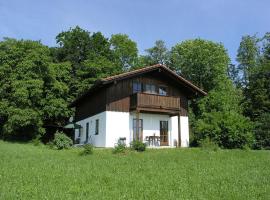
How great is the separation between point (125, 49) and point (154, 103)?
25514 mm

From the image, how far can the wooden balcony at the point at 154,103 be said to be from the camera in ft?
94.8

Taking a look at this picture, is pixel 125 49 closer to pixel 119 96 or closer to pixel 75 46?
pixel 75 46

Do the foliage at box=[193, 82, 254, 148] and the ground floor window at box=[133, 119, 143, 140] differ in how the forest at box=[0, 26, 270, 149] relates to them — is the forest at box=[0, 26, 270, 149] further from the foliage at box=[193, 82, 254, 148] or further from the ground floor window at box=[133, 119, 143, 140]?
the ground floor window at box=[133, 119, 143, 140]

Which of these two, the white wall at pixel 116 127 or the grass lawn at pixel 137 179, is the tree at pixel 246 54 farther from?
the grass lawn at pixel 137 179

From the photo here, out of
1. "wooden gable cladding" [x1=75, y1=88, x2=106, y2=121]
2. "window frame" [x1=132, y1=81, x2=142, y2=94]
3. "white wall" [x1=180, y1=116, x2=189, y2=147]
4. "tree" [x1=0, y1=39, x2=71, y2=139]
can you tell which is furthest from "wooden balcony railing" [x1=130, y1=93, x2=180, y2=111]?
"tree" [x1=0, y1=39, x2=71, y2=139]

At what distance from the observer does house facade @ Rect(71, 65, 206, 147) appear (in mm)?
29156

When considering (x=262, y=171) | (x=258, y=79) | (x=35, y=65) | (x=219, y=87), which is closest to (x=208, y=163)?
(x=262, y=171)

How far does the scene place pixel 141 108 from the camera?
1136 inches

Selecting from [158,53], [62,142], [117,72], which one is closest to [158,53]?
[158,53]

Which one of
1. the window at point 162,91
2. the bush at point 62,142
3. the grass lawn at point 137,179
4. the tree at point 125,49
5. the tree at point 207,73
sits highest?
the tree at point 125,49

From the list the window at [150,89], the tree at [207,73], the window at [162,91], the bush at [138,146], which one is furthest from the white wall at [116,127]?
the tree at [207,73]

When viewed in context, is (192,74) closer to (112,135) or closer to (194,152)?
(112,135)

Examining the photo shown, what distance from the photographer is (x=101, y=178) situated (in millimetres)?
14344

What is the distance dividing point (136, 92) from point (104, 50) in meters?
17.7
